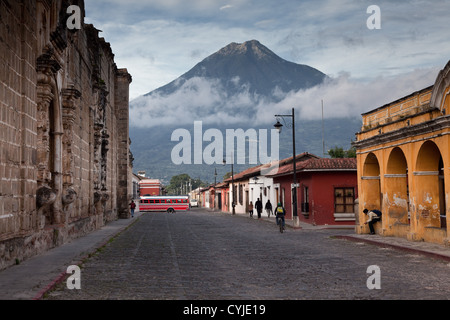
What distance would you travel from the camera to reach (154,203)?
75.2 metres

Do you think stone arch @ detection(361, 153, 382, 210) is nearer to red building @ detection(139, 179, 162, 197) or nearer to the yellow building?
the yellow building

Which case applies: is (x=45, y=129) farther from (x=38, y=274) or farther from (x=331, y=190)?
(x=331, y=190)

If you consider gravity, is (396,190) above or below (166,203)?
above

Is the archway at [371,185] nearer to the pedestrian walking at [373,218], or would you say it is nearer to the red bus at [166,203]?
the pedestrian walking at [373,218]

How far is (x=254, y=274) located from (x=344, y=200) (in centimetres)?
2240

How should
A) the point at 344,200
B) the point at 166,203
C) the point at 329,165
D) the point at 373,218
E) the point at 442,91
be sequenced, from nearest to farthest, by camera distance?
1. the point at 442,91
2. the point at 373,218
3. the point at 329,165
4. the point at 344,200
5. the point at 166,203

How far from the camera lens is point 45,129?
15.7m

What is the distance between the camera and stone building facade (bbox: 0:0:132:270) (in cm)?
1199

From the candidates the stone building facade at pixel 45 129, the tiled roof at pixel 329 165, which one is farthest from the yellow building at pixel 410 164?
the stone building facade at pixel 45 129

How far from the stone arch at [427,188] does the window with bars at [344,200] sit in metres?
13.9

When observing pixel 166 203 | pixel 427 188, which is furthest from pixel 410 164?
pixel 166 203

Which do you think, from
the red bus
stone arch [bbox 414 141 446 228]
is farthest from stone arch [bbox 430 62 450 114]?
the red bus

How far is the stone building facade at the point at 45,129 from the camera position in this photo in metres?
12.0

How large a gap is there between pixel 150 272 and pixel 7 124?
4439mm
